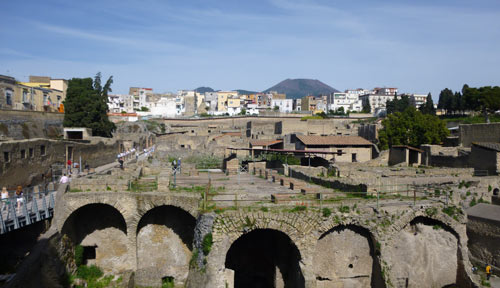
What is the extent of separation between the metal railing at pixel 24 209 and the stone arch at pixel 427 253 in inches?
565

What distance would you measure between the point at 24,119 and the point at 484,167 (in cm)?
3964

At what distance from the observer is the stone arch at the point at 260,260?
631 inches

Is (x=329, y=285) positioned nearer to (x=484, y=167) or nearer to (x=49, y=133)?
(x=484, y=167)

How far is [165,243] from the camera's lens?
61.4 ft

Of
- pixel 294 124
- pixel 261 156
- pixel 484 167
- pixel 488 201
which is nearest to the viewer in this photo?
pixel 488 201

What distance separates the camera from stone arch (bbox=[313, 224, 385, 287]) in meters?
14.4

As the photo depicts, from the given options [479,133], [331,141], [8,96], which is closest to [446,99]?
[479,133]

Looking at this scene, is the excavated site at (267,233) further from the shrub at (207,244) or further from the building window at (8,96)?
the building window at (8,96)

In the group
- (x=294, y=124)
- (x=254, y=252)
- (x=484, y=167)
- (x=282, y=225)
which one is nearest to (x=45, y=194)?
(x=254, y=252)

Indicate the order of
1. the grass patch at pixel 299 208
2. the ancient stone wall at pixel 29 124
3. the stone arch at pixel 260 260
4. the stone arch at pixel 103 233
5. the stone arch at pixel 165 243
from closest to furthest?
the grass patch at pixel 299 208 → the stone arch at pixel 260 260 → the stone arch at pixel 165 243 → the stone arch at pixel 103 233 → the ancient stone wall at pixel 29 124

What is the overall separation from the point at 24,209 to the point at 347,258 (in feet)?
42.7

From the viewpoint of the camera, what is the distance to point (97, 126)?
4562 cm

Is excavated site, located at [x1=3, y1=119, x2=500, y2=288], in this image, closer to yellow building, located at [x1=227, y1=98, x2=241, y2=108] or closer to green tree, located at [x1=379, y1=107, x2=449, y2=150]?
green tree, located at [x1=379, y1=107, x2=449, y2=150]

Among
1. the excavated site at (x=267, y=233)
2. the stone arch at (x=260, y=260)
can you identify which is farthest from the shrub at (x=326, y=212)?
the stone arch at (x=260, y=260)
